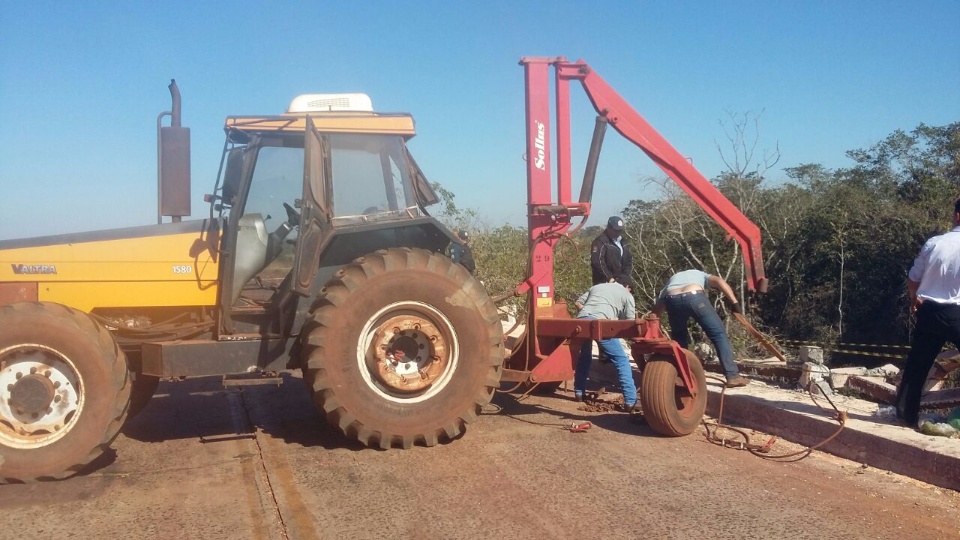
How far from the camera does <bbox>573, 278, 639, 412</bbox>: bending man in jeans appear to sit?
270 inches

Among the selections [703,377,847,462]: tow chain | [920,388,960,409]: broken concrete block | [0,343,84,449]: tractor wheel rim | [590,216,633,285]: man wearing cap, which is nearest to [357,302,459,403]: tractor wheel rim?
[0,343,84,449]: tractor wheel rim

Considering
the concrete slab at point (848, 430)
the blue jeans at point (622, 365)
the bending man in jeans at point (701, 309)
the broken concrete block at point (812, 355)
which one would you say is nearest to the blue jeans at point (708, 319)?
the bending man in jeans at point (701, 309)

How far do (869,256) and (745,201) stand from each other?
3.10 metres

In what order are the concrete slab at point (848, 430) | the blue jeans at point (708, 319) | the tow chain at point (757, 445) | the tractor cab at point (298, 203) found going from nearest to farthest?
1. the concrete slab at point (848, 430)
2. the tow chain at point (757, 445)
3. the tractor cab at point (298, 203)
4. the blue jeans at point (708, 319)

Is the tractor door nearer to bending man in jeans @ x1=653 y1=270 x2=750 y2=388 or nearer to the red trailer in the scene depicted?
the red trailer

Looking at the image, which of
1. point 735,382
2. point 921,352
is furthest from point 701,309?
point 921,352

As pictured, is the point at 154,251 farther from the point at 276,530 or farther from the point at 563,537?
the point at 563,537

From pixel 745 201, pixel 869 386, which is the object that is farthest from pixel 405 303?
pixel 745 201

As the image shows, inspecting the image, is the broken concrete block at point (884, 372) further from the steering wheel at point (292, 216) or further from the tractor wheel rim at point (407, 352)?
the steering wheel at point (292, 216)

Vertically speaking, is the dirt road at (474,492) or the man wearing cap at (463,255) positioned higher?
the man wearing cap at (463,255)

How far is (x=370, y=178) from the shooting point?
252 inches

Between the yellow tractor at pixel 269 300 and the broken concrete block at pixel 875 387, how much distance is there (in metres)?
3.12

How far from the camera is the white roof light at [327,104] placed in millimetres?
6336

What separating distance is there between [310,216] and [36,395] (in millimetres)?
2117
